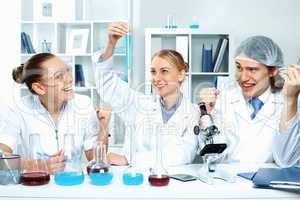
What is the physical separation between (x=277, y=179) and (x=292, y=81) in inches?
14.2

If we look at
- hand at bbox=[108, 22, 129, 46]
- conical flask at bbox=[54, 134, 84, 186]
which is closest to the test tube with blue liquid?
hand at bbox=[108, 22, 129, 46]

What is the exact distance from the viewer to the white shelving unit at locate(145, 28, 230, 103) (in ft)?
9.75

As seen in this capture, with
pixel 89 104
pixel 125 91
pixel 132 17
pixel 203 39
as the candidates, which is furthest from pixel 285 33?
pixel 89 104

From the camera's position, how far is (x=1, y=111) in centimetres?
144

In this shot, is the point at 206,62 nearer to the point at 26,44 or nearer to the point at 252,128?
the point at 26,44

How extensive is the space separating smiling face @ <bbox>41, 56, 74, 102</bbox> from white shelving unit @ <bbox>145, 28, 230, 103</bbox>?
153 cm

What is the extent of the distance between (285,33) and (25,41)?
217 centimetres

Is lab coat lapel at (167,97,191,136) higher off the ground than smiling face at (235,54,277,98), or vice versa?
smiling face at (235,54,277,98)

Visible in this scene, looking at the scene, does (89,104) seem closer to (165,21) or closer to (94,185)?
(94,185)

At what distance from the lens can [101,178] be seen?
0.96 m

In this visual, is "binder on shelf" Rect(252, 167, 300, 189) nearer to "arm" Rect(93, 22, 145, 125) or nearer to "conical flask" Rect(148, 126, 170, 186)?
"conical flask" Rect(148, 126, 170, 186)

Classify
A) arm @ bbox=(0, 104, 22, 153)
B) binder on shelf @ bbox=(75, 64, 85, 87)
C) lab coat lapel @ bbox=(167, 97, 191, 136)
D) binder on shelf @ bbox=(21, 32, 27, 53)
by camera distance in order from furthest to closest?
binder on shelf @ bbox=(21, 32, 27, 53) → binder on shelf @ bbox=(75, 64, 85, 87) → lab coat lapel @ bbox=(167, 97, 191, 136) → arm @ bbox=(0, 104, 22, 153)

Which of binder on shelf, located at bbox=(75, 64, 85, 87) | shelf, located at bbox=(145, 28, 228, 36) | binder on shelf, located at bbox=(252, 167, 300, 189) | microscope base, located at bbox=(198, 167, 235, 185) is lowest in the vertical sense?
microscope base, located at bbox=(198, 167, 235, 185)

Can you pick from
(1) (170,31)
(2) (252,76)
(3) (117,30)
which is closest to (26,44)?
(1) (170,31)
